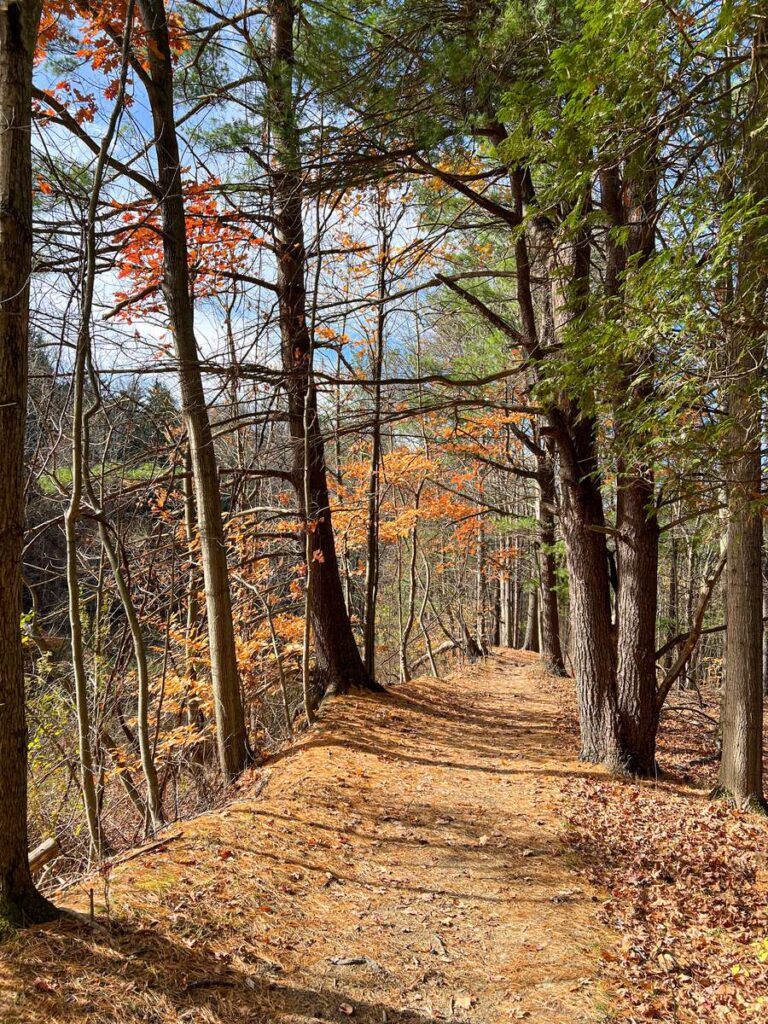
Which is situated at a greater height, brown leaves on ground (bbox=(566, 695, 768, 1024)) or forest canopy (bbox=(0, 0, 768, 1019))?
forest canopy (bbox=(0, 0, 768, 1019))

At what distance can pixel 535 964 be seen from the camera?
3.05 meters

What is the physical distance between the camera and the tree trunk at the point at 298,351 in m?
4.97

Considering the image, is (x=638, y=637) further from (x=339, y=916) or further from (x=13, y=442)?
(x=13, y=442)

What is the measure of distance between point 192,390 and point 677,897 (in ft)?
16.5

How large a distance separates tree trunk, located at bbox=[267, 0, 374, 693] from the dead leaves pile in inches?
130

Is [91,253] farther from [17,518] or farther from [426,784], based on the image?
[426,784]

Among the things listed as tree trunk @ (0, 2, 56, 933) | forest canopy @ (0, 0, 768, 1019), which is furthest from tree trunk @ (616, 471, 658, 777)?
tree trunk @ (0, 2, 56, 933)

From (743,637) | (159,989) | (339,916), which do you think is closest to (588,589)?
(743,637)

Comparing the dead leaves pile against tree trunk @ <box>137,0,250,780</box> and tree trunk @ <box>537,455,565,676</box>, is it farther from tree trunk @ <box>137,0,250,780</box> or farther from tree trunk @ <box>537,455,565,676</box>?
tree trunk @ <box>537,455,565,676</box>

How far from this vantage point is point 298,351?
22.6ft

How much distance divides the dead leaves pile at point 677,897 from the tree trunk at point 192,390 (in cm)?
302

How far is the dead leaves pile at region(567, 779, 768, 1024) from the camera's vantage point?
2.86 meters

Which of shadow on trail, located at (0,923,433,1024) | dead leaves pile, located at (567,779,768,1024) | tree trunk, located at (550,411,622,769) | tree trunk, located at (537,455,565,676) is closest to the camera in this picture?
shadow on trail, located at (0,923,433,1024)

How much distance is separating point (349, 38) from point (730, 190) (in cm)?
331
